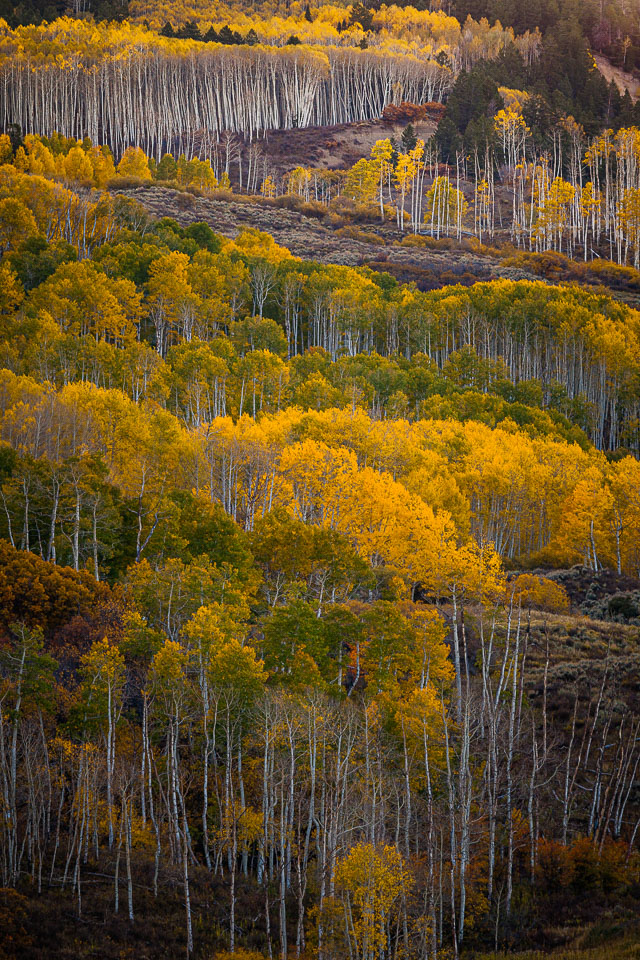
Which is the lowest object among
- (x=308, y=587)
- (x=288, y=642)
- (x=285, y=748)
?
(x=308, y=587)

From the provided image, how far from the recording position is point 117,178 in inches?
6171

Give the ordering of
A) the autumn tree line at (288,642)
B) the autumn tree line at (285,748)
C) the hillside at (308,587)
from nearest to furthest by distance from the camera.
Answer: the autumn tree line at (285,748) → the hillside at (308,587) → the autumn tree line at (288,642)

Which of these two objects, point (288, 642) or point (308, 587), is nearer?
point (288, 642)

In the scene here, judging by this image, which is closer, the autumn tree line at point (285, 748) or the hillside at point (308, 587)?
the autumn tree line at point (285, 748)

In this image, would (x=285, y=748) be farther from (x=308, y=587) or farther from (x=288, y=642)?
(x=308, y=587)

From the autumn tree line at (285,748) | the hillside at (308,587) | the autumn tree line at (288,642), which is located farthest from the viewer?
the autumn tree line at (288,642)

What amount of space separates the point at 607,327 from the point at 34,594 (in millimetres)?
85423

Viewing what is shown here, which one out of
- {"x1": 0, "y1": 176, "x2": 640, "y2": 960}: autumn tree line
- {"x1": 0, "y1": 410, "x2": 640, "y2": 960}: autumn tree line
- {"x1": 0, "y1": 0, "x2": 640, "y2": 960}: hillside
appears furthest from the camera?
{"x1": 0, "y1": 176, "x2": 640, "y2": 960}: autumn tree line

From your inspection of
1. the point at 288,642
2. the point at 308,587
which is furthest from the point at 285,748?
the point at 308,587

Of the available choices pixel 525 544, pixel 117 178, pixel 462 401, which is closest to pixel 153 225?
pixel 117 178

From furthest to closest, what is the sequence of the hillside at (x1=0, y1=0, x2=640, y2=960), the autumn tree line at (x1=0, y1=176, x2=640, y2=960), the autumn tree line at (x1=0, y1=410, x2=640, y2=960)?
the autumn tree line at (x1=0, y1=176, x2=640, y2=960) → the hillside at (x1=0, y1=0, x2=640, y2=960) → the autumn tree line at (x1=0, y1=410, x2=640, y2=960)

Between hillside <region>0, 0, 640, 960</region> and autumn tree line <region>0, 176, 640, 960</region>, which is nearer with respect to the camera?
hillside <region>0, 0, 640, 960</region>

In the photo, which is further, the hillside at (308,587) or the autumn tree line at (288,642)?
the autumn tree line at (288,642)

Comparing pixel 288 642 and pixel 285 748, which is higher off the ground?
pixel 288 642
